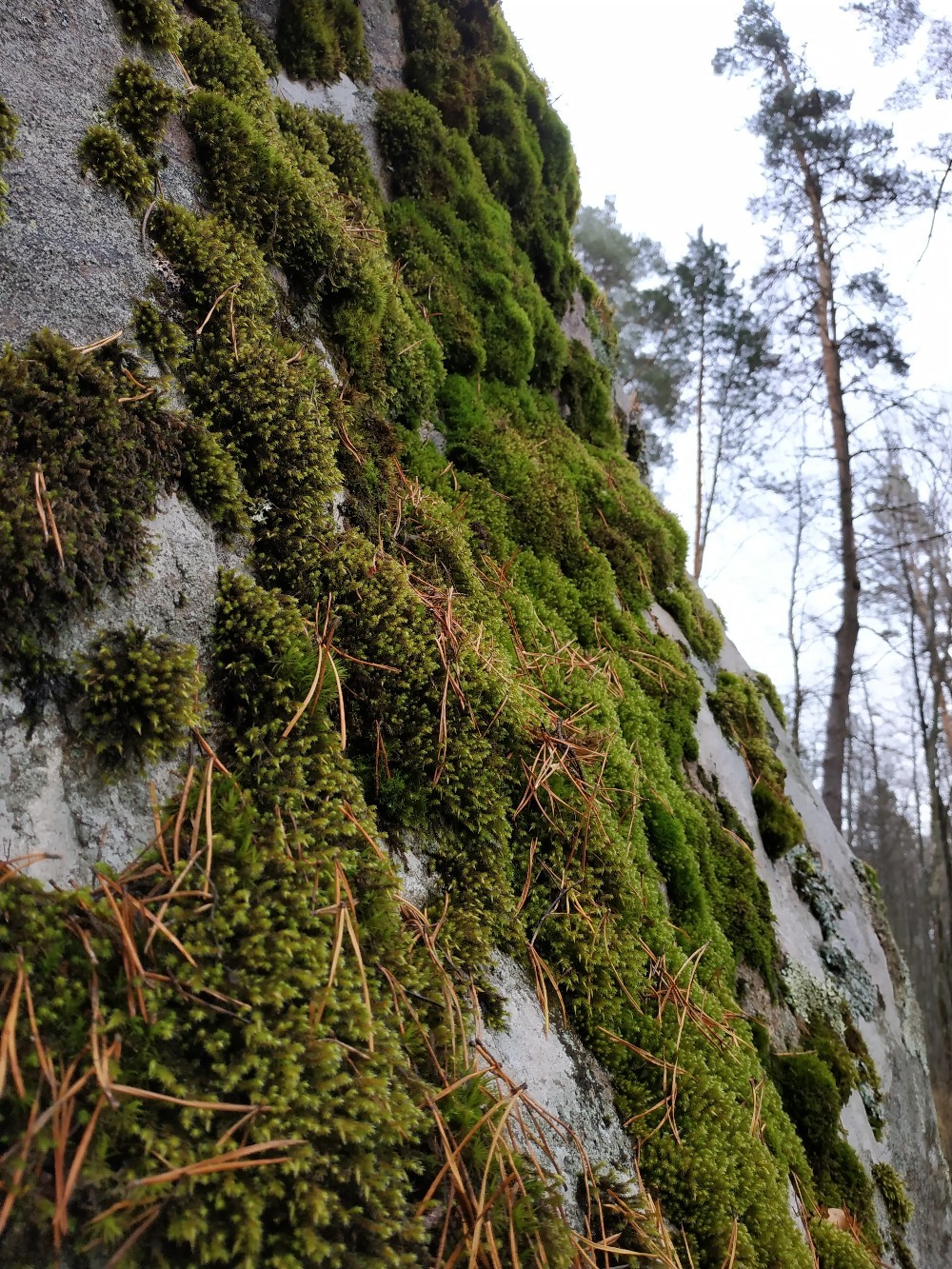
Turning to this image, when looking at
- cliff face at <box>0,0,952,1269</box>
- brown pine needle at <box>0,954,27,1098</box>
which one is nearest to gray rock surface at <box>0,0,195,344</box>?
cliff face at <box>0,0,952,1269</box>

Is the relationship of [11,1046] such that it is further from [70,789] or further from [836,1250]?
[836,1250]

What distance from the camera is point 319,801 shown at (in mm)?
1595

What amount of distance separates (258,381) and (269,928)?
1.54m

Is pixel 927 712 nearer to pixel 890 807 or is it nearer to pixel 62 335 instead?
pixel 890 807

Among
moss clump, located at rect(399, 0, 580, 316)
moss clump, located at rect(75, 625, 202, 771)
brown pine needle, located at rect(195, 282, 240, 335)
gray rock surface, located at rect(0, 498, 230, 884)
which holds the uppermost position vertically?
moss clump, located at rect(399, 0, 580, 316)

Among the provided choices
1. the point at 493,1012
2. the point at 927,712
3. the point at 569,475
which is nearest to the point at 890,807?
the point at 927,712

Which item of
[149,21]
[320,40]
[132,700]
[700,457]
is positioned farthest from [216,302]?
[700,457]

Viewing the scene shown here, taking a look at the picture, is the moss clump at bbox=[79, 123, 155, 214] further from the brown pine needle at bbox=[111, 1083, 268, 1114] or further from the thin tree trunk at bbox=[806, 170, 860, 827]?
the thin tree trunk at bbox=[806, 170, 860, 827]

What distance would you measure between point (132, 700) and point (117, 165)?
1660 mm

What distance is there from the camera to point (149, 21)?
2.35 m

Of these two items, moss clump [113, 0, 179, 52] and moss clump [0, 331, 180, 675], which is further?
moss clump [113, 0, 179, 52]

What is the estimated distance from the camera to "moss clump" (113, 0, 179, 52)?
7.63 feet

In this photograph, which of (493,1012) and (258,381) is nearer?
(493,1012)

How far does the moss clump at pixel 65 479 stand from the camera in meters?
1.40
